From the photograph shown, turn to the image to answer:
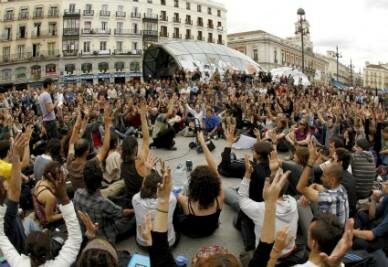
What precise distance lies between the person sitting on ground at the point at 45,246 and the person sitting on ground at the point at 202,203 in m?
1.40

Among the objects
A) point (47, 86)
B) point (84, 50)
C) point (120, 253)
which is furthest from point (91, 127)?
point (84, 50)

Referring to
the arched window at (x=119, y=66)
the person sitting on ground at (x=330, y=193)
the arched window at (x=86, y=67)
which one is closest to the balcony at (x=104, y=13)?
the arched window at (x=119, y=66)

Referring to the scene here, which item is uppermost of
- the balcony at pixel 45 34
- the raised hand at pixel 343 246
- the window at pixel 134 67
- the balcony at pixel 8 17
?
the balcony at pixel 8 17

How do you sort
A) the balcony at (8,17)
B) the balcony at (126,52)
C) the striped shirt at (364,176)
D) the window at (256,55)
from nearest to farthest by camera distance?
1. the striped shirt at (364,176)
2. the balcony at (126,52)
3. the balcony at (8,17)
4. the window at (256,55)

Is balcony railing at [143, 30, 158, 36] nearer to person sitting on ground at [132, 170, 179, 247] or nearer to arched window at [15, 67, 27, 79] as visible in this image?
arched window at [15, 67, 27, 79]

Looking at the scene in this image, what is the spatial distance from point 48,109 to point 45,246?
683 cm

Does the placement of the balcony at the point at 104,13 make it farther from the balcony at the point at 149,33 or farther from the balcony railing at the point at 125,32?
the balcony at the point at 149,33

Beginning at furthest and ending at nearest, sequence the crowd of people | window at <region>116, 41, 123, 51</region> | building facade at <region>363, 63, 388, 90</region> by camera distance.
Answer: building facade at <region>363, 63, 388, 90</region>, window at <region>116, 41, 123, 51</region>, the crowd of people

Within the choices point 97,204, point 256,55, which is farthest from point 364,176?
point 256,55

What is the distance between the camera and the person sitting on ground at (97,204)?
4590mm

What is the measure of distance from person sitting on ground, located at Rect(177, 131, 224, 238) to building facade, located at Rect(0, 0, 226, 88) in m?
56.0

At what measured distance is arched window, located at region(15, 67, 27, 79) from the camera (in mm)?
61031

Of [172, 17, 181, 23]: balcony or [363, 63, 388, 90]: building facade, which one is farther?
[363, 63, 388, 90]: building facade

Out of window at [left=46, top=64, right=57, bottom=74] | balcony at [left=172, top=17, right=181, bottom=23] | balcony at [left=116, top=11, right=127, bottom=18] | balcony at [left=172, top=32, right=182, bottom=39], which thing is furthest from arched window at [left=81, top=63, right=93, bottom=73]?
balcony at [left=172, top=17, right=181, bottom=23]
